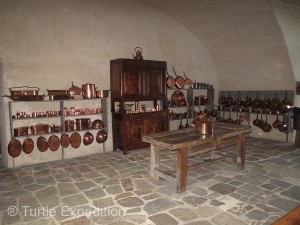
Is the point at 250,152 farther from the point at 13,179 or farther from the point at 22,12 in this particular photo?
the point at 22,12

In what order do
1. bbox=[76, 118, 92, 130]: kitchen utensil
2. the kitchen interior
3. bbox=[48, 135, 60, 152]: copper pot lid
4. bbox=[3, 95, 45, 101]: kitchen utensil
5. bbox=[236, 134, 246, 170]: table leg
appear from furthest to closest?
bbox=[76, 118, 92, 130]: kitchen utensil
bbox=[48, 135, 60, 152]: copper pot lid
bbox=[3, 95, 45, 101]: kitchen utensil
bbox=[236, 134, 246, 170]: table leg
the kitchen interior

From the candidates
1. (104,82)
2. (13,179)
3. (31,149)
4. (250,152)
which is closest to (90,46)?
(104,82)

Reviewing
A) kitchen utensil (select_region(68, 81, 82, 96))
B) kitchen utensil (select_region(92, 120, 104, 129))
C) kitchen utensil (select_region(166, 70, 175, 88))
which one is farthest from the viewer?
kitchen utensil (select_region(166, 70, 175, 88))

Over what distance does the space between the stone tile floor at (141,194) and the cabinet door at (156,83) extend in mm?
2366

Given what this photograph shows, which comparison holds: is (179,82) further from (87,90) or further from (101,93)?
(87,90)

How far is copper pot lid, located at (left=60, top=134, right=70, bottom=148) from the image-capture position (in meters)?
6.36

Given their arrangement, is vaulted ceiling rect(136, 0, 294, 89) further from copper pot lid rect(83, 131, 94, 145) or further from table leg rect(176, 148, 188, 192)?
copper pot lid rect(83, 131, 94, 145)

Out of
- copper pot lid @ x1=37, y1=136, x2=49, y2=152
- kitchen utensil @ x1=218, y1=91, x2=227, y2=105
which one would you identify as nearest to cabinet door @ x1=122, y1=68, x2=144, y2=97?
copper pot lid @ x1=37, y1=136, x2=49, y2=152

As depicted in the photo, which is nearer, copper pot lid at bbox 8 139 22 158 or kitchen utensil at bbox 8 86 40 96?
kitchen utensil at bbox 8 86 40 96

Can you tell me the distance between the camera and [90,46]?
22.8 feet

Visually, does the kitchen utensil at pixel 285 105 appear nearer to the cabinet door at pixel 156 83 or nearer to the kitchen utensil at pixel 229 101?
the kitchen utensil at pixel 229 101

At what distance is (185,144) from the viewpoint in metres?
4.05

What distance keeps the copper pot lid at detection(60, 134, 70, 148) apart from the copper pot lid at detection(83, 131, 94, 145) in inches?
18.7

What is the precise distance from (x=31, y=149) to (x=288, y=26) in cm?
768
